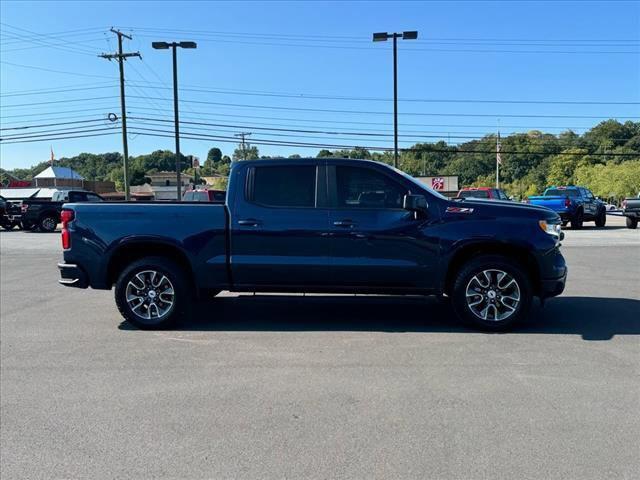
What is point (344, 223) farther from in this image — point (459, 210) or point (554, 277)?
point (554, 277)

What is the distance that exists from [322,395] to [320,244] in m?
2.21

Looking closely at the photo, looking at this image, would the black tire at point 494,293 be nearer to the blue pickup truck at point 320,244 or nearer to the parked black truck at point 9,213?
the blue pickup truck at point 320,244

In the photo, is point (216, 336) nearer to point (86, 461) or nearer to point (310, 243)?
point (310, 243)

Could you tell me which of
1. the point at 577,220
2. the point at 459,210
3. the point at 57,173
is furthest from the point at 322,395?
the point at 57,173

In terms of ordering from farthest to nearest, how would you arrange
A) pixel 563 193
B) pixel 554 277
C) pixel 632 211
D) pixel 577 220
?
pixel 563 193 → pixel 577 220 → pixel 632 211 → pixel 554 277

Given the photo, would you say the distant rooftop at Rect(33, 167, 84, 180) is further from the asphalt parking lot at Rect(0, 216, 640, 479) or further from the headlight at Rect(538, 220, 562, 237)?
the headlight at Rect(538, 220, 562, 237)

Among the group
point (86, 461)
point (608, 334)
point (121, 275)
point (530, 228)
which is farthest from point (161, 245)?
point (608, 334)

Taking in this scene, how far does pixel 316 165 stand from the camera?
624 centimetres

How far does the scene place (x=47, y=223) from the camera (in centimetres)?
2483

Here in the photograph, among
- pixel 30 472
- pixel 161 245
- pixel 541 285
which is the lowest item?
pixel 30 472

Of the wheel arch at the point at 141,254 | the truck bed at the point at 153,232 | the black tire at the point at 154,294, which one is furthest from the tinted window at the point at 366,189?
the black tire at the point at 154,294

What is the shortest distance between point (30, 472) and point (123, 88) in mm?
36707

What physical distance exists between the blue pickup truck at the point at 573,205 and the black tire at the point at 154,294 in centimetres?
1938

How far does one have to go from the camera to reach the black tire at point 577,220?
75.8ft
